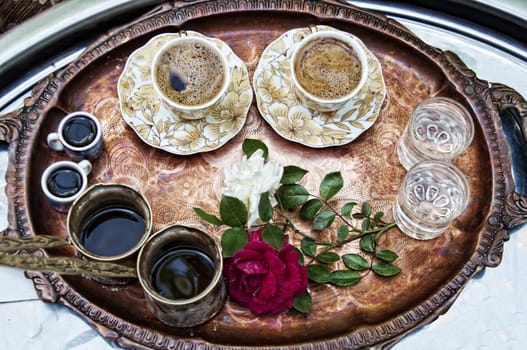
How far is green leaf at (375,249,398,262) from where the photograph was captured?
1066mm

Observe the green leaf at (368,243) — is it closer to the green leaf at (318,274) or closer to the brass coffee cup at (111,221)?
the green leaf at (318,274)

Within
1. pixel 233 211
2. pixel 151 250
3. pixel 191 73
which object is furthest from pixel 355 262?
pixel 191 73

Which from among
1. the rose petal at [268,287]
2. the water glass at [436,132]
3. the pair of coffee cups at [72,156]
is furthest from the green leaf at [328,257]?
the pair of coffee cups at [72,156]

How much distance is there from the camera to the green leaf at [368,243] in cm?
108

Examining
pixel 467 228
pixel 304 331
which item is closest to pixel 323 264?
pixel 304 331

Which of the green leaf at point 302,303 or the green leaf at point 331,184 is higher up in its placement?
the green leaf at point 331,184

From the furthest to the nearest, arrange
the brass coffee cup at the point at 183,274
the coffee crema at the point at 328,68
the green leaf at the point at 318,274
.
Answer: the coffee crema at the point at 328,68
the green leaf at the point at 318,274
the brass coffee cup at the point at 183,274

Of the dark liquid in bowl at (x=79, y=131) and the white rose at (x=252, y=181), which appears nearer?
the white rose at (x=252, y=181)

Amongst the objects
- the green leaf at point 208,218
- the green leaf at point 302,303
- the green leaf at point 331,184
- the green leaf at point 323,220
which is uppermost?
the green leaf at point 331,184

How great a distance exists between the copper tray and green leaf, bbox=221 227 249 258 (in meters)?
0.13

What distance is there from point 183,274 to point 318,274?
0.24 m

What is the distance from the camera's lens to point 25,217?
105cm

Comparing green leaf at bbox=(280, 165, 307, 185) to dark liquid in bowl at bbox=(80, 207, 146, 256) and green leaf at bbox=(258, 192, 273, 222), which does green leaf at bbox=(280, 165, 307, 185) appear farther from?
dark liquid in bowl at bbox=(80, 207, 146, 256)

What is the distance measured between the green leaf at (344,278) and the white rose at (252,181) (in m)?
0.19
